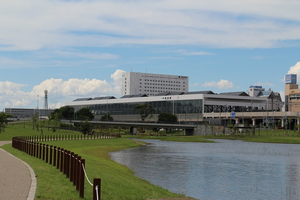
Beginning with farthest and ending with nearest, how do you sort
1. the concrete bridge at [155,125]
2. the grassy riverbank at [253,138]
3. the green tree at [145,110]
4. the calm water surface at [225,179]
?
the green tree at [145,110]
the concrete bridge at [155,125]
the grassy riverbank at [253,138]
the calm water surface at [225,179]

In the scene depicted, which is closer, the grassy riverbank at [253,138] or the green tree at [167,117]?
the grassy riverbank at [253,138]

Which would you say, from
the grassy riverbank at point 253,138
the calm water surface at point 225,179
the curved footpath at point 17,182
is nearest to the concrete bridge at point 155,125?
the grassy riverbank at point 253,138

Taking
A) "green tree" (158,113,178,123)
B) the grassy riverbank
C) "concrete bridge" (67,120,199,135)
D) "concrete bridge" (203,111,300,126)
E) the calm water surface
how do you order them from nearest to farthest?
the calm water surface
the grassy riverbank
"concrete bridge" (67,120,199,135)
"concrete bridge" (203,111,300,126)
"green tree" (158,113,178,123)

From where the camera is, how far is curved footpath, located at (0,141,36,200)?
15091mm

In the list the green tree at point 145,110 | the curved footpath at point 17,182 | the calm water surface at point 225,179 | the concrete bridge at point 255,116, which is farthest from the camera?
the green tree at point 145,110

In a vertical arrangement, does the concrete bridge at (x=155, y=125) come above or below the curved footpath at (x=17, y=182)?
below

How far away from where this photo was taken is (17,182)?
17922mm

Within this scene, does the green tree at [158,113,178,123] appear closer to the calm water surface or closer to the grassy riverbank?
the grassy riverbank

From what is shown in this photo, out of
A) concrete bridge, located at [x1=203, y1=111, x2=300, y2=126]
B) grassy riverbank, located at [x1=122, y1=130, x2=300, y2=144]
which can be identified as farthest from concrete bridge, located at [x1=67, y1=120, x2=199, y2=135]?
concrete bridge, located at [x1=203, y1=111, x2=300, y2=126]

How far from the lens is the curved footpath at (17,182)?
15.1 metres

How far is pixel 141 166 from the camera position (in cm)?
3853

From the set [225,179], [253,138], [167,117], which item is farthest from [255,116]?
[225,179]

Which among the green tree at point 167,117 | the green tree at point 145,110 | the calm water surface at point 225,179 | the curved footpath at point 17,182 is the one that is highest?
the green tree at point 145,110

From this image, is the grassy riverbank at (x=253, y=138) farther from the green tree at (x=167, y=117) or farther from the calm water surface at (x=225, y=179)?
the calm water surface at (x=225, y=179)
